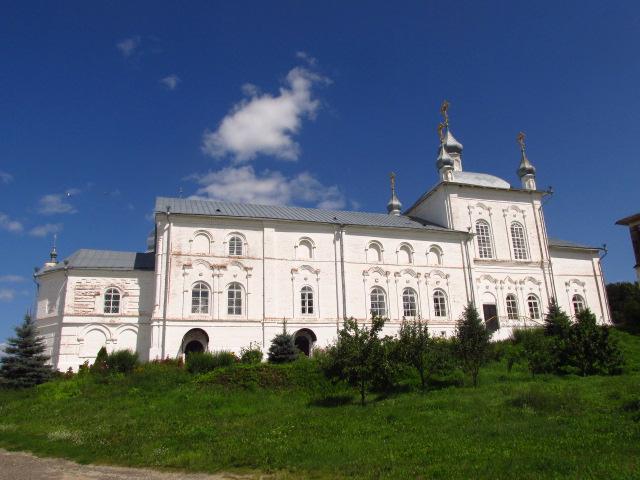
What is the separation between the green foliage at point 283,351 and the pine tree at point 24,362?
969cm

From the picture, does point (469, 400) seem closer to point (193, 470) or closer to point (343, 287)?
point (193, 470)

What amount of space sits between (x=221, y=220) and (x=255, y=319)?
5730 millimetres

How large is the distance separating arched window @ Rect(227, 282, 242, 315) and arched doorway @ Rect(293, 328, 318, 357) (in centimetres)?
342

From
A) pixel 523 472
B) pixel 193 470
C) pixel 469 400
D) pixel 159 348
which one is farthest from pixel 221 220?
pixel 523 472

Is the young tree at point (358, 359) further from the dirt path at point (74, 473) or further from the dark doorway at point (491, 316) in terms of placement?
the dark doorway at point (491, 316)

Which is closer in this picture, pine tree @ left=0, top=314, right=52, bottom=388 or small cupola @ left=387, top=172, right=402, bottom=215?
pine tree @ left=0, top=314, right=52, bottom=388

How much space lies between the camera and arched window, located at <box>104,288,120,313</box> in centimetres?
2837

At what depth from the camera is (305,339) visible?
2984cm

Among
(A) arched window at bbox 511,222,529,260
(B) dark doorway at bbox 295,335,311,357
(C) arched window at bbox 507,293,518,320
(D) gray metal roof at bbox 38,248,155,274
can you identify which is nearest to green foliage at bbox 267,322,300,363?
(B) dark doorway at bbox 295,335,311,357

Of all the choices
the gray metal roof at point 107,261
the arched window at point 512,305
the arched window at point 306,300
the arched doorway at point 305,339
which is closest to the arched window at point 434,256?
the arched window at point 512,305

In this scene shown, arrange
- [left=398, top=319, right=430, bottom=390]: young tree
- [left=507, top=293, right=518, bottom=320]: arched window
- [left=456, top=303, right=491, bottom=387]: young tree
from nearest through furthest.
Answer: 1. [left=398, top=319, right=430, bottom=390]: young tree
2. [left=456, top=303, right=491, bottom=387]: young tree
3. [left=507, top=293, right=518, bottom=320]: arched window

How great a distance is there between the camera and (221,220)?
29.8 m

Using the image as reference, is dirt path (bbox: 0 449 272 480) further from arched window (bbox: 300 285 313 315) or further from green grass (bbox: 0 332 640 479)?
arched window (bbox: 300 285 313 315)

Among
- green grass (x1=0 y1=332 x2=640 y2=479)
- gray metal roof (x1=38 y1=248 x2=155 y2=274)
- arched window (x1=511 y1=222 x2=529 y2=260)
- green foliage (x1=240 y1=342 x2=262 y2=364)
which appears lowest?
green grass (x1=0 y1=332 x2=640 y2=479)
